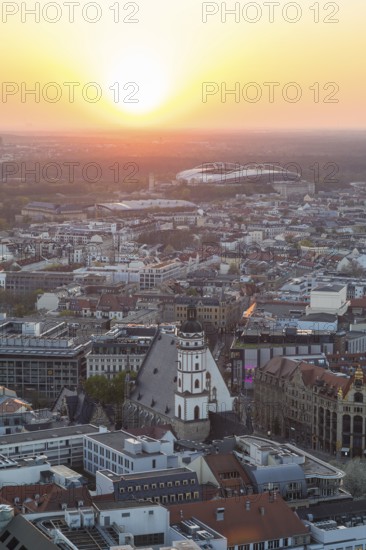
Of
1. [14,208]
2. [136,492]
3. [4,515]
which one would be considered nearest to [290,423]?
[136,492]

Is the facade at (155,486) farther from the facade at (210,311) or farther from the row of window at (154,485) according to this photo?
Result: the facade at (210,311)

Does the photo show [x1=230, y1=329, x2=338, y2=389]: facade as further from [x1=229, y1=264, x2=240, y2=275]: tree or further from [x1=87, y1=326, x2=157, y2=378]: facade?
[x1=229, y1=264, x2=240, y2=275]: tree

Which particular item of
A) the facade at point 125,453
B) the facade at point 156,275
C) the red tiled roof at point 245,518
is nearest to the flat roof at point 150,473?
the facade at point 125,453

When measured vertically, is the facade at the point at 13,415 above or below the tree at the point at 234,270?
below

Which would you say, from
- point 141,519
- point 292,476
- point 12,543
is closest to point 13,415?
point 292,476

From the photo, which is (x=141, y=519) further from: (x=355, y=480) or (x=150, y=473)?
(x=355, y=480)

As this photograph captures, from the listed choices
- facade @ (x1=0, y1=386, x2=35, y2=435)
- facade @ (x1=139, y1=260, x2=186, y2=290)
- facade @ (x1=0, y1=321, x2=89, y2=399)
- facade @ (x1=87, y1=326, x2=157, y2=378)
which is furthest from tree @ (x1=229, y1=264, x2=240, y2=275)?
facade @ (x1=0, y1=386, x2=35, y2=435)

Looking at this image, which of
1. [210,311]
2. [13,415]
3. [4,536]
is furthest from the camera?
[210,311]
